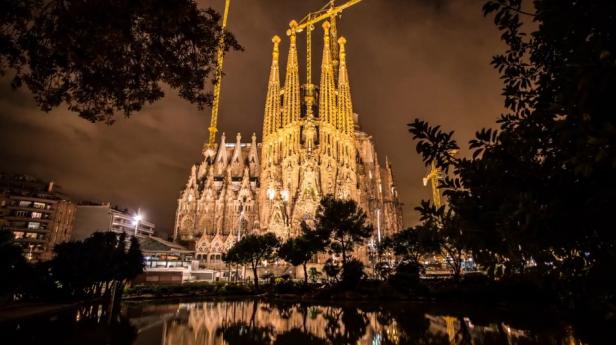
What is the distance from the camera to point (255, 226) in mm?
72750

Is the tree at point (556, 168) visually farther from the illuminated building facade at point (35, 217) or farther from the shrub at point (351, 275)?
the illuminated building facade at point (35, 217)

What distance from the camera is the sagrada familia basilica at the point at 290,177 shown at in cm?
7025

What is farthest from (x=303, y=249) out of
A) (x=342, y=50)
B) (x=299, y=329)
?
(x=342, y=50)

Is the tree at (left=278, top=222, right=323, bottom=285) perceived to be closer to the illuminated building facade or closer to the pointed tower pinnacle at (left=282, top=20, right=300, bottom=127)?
the pointed tower pinnacle at (left=282, top=20, right=300, bottom=127)

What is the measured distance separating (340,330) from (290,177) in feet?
197

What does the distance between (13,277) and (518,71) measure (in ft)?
81.9

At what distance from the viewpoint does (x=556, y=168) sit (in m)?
3.36

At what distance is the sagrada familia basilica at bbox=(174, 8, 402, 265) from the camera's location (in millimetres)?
70250

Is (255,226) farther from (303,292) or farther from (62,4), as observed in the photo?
(62,4)

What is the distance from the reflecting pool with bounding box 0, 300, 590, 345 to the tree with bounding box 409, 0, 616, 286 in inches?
309

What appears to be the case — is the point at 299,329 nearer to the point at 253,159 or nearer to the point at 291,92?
the point at 291,92

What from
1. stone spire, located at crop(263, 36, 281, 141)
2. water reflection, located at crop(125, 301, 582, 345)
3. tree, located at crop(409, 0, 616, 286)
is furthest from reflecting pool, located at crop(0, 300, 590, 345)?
stone spire, located at crop(263, 36, 281, 141)

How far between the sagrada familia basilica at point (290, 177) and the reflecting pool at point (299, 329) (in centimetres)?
4805

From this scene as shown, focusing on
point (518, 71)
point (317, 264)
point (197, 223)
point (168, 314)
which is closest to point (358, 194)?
point (317, 264)
